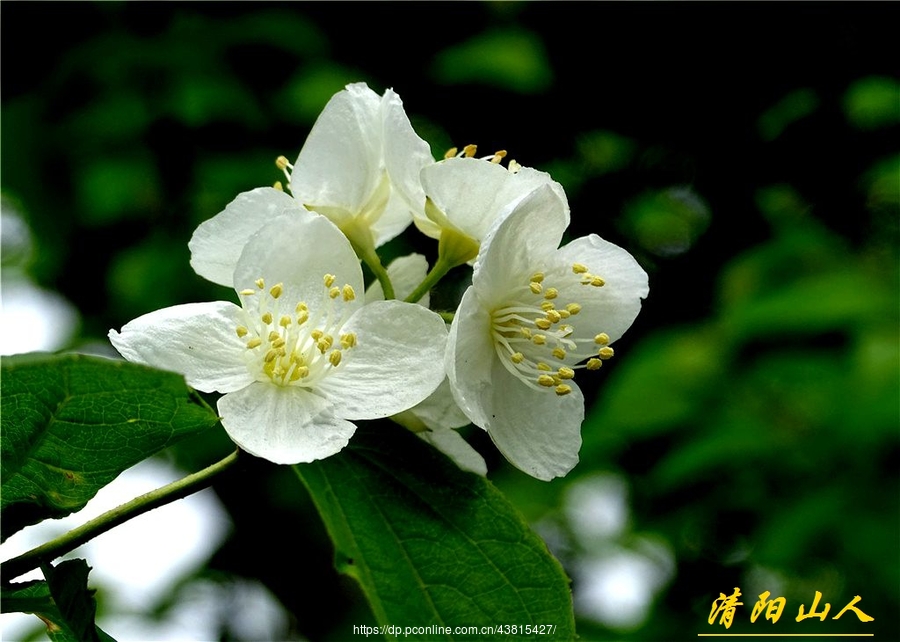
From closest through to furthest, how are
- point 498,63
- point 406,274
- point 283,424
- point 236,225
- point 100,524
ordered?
point 100,524 < point 283,424 < point 236,225 < point 406,274 < point 498,63

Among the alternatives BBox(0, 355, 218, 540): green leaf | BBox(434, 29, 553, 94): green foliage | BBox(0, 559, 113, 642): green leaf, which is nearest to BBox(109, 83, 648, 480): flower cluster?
BBox(0, 355, 218, 540): green leaf

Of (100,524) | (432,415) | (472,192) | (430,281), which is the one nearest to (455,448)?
(432,415)

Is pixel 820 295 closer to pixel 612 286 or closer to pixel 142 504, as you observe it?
pixel 612 286

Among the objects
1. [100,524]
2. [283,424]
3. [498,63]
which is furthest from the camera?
[498,63]

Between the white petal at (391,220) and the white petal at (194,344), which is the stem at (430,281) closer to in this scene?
the white petal at (391,220)

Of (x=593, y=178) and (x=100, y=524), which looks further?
(x=593, y=178)

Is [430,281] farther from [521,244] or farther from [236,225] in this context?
[236,225]

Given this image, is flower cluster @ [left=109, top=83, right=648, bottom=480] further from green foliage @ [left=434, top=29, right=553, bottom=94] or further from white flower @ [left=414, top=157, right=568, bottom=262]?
green foliage @ [left=434, top=29, right=553, bottom=94]

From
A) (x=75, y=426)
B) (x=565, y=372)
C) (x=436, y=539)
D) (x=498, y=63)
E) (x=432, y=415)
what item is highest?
(x=498, y=63)
